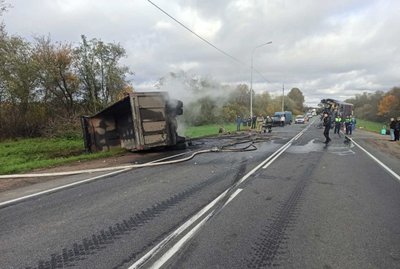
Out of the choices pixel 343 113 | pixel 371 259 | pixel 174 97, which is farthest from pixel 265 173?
pixel 343 113

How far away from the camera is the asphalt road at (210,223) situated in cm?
412

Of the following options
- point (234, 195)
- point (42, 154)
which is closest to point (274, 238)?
point (234, 195)

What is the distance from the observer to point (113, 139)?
16234 millimetres

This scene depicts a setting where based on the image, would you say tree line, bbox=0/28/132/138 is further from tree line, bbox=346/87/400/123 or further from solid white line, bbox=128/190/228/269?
tree line, bbox=346/87/400/123

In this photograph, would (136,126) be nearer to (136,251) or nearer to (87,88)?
(136,251)

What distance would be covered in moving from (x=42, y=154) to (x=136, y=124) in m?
5.63

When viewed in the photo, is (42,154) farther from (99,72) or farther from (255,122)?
(255,122)

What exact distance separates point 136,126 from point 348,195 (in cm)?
892

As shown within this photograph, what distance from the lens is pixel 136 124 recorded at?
14070 mm

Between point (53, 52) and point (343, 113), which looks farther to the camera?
point (343, 113)

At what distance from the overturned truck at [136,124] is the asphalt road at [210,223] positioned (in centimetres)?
514

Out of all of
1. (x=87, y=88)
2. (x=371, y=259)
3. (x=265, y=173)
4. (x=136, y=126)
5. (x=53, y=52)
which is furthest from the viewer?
(x=87, y=88)

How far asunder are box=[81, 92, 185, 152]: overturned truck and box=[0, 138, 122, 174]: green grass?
2.52ft

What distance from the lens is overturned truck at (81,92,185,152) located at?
14180 mm
